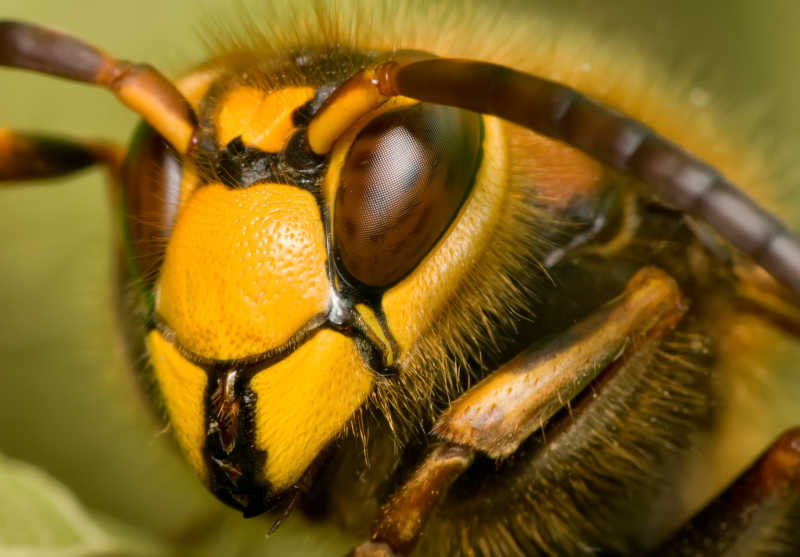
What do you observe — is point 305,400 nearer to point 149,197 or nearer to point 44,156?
point 149,197

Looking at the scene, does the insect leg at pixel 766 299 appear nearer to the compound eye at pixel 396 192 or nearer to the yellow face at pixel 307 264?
the yellow face at pixel 307 264

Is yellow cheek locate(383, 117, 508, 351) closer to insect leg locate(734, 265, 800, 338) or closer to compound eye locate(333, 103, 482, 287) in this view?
compound eye locate(333, 103, 482, 287)

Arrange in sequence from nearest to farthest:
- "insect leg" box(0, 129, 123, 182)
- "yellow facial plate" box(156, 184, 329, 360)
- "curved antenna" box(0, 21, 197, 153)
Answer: "yellow facial plate" box(156, 184, 329, 360), "curved antenna" box(0, 21, 197, 153), "insect leg" box(0, 129, 123, 182)

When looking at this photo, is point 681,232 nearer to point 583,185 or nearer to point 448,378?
point 583,185

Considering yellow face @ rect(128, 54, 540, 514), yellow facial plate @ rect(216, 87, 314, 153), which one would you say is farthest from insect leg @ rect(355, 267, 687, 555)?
yellow facial plate @ rect(216, 87, 314, 153)

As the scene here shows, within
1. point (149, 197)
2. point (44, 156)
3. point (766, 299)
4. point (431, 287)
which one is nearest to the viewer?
point (431, 287)

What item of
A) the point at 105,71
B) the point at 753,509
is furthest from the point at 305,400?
the point at 753,509

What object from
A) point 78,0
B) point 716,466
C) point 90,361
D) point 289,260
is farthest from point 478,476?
point 78,0
